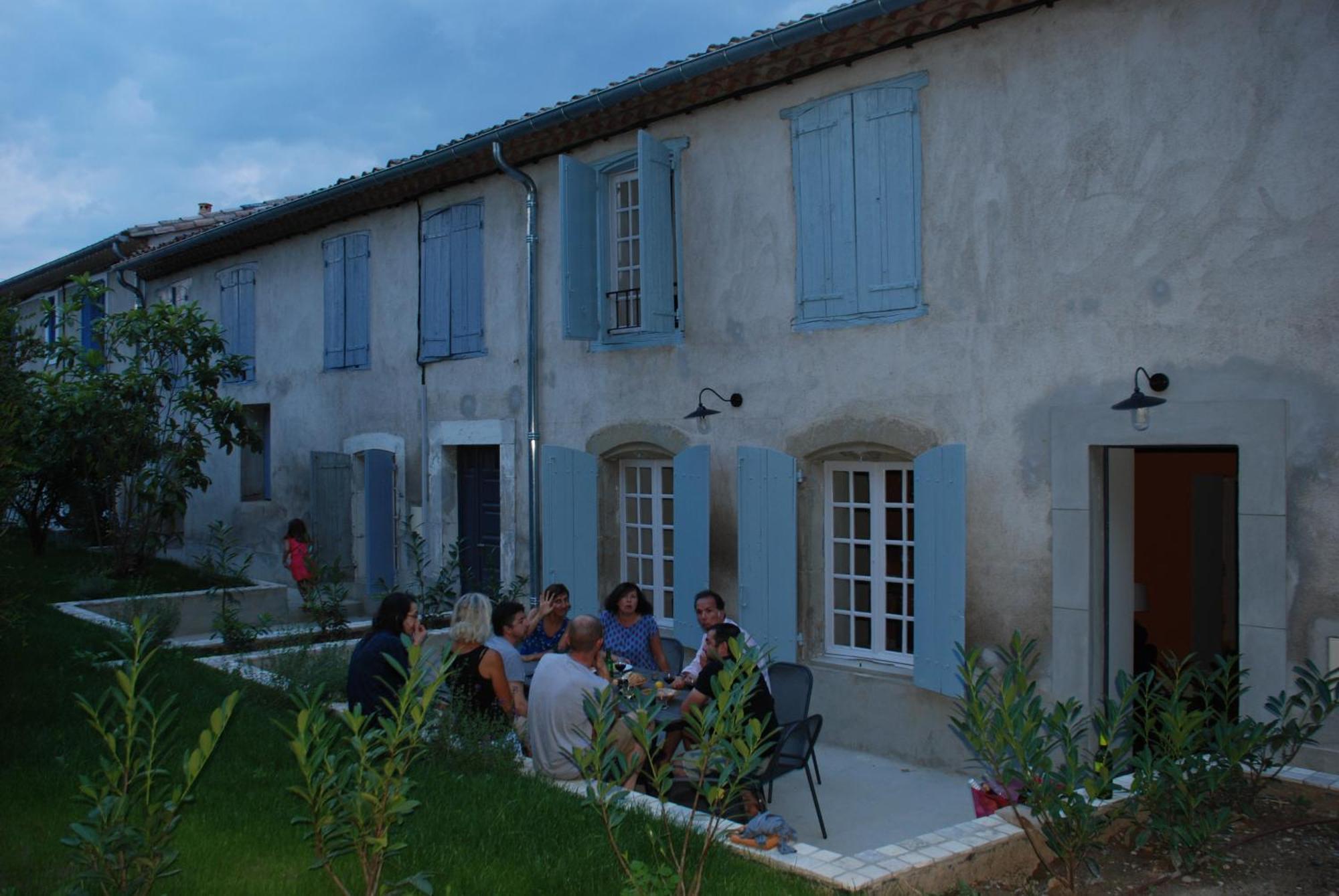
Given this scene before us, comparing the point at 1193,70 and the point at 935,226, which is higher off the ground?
the point at 1193,70

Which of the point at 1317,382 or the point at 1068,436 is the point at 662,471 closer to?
the point at 1068,436

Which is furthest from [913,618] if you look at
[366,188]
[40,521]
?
[40,521]

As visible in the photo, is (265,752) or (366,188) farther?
(366,188)

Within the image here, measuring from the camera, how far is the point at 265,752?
19.9 feet

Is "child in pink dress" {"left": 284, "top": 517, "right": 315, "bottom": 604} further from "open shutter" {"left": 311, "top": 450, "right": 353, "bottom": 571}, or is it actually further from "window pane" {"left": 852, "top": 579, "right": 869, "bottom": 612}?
"window pane" {"left": 852, "top": 579, "right": 869, "bottom": 612}

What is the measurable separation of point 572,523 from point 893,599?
3.07 m

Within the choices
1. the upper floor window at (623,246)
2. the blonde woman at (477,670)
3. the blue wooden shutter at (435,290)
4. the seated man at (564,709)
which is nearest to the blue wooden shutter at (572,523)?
the upper floor window at (623,246)

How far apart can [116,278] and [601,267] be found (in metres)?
11.8

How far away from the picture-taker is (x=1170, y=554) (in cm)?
1000

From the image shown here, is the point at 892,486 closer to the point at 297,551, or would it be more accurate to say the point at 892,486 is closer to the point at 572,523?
the point at 572,523

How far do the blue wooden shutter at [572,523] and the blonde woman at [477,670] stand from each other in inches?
137

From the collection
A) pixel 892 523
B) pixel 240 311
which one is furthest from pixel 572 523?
pixel 240 311

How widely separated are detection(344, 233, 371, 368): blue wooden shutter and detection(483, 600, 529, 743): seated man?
21.3 ft

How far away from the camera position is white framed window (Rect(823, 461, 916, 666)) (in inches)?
316
